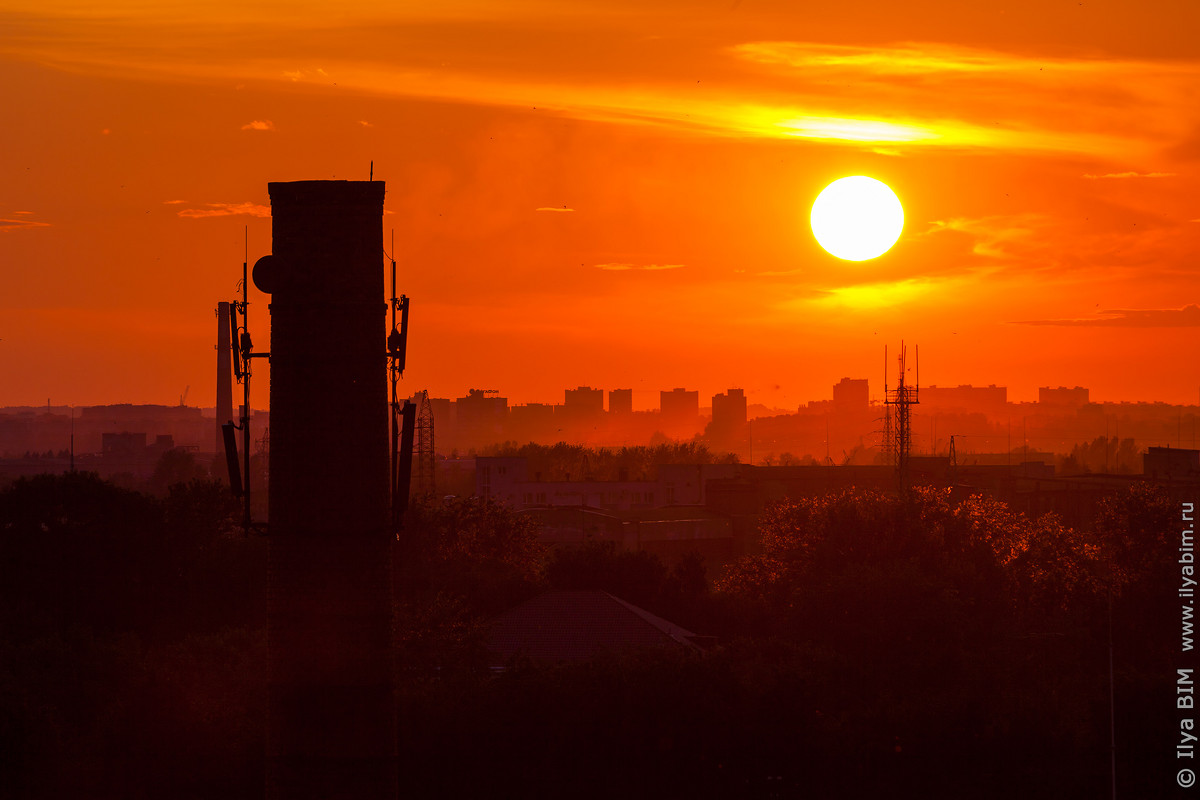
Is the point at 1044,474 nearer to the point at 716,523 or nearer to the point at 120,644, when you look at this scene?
the point at 716,523

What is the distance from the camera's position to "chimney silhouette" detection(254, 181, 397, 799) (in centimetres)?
1321

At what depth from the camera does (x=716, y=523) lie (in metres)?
78.2

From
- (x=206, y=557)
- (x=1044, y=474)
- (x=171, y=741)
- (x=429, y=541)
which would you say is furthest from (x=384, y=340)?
(x=1044, y=474)

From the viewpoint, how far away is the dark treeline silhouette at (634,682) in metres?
23.7

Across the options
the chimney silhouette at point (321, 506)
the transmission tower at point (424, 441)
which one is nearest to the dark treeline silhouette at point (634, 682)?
the chimney silhouette at point (321, 506)

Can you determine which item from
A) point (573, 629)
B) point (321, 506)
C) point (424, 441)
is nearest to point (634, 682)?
point (573, 629)

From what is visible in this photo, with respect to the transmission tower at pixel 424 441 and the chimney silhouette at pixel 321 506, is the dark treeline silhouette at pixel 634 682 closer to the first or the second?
the chimney silhouette at pixel 321 506

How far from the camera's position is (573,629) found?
108 feet

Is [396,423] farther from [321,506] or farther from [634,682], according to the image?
[634,682]

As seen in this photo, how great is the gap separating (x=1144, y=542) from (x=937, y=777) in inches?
1238

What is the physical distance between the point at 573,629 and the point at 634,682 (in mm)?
8373

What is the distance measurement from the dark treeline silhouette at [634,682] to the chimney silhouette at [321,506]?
9560mm

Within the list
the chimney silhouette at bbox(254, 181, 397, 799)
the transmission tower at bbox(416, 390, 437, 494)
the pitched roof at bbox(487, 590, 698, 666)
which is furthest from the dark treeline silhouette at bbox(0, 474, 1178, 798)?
the transmission tower at bbox(416, 390, 437, 494)

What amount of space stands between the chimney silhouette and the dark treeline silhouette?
956 cm
